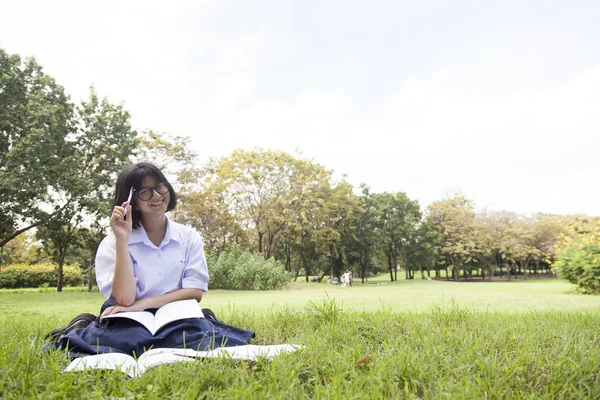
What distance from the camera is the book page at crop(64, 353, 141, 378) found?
166cm

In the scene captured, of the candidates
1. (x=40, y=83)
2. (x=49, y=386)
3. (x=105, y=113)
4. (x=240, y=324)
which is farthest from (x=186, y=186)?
(x=49, y=386)

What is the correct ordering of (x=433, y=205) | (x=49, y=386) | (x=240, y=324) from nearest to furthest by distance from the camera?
(x=49, y=386) → (x=240, y=324) → (x=433, y=205)

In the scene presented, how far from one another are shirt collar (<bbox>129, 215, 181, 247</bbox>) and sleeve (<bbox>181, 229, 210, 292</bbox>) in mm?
117

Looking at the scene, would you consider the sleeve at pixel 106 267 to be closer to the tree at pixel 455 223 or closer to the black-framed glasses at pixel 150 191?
the black-framed glasses at pixel 150 191

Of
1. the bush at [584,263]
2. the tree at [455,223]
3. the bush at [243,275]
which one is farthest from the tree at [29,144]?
the tree at [455,223]

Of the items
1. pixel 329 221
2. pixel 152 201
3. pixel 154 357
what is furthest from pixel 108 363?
pixel 329 221

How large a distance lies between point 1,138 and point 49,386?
1551cm

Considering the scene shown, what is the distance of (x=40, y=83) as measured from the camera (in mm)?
14469

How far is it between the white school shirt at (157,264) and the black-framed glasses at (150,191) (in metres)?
0.25

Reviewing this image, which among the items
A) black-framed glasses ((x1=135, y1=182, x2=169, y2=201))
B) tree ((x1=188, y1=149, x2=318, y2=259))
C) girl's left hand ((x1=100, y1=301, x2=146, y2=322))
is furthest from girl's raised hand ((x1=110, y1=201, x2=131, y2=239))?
tree ((x1=188, y1=149, x2=318, y2=259))

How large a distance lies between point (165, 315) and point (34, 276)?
97.3 ft

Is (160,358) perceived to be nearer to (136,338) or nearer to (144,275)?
(136,338)

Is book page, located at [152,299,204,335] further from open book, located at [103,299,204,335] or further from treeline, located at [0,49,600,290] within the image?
treeline, located at [0,49,600,290]

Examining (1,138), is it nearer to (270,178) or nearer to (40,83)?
(40,83)
